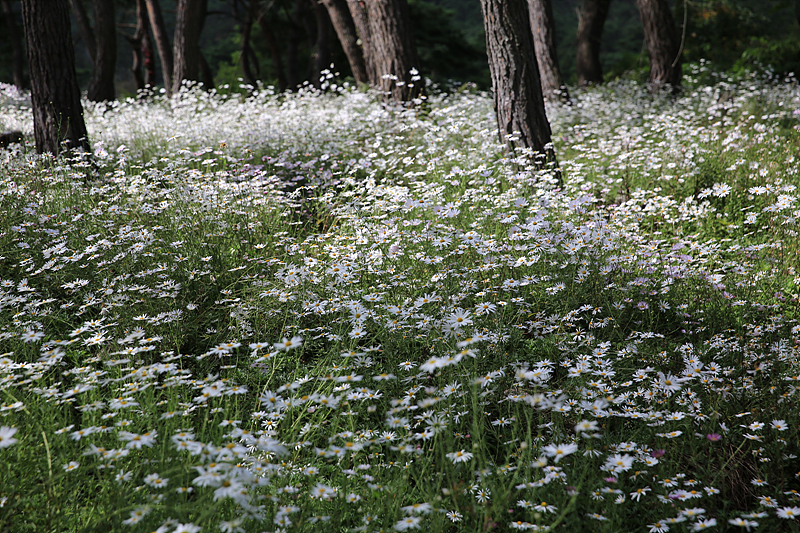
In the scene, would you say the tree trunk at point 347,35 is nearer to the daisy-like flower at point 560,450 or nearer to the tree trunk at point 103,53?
the tree trunk at point 103,53

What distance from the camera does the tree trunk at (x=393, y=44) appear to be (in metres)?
7.52

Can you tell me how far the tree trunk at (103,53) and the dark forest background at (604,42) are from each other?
5.78 feet

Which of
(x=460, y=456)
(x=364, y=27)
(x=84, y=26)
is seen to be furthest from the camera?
(x=84, y=26)

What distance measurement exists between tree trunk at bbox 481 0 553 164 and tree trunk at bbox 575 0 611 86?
8022 millimetres

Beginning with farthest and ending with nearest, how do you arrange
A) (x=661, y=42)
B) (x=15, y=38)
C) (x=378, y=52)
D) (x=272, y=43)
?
(x=272, y=43)
(x=15, y=38)
(x=661, y=42)
(x=378, y=52)

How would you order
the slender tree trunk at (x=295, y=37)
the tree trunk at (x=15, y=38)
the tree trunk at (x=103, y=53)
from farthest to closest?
the slender tree trunk at (x=295, y=37), the tree trunk at (x=15, y=38), the tree trunk at (x=103, y=53)

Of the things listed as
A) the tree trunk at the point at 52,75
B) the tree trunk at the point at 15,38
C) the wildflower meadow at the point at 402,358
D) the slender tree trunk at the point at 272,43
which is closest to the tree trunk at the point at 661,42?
the wildflower meadow at the point at 402,358

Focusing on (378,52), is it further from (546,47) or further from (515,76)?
(546,47)

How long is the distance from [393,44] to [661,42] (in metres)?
5.07

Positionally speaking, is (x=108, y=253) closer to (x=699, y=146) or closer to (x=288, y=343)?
(x=288, y=343)

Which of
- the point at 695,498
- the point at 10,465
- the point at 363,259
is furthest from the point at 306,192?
the point at 695,498

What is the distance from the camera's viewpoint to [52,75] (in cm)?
584

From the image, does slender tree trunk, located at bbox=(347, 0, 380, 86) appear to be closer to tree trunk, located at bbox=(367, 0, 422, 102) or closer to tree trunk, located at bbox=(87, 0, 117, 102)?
tree trunk, located at bbox=(367, 0, 422, 102)

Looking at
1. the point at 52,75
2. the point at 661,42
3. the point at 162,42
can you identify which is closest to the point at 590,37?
the point at 661,42
